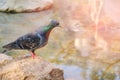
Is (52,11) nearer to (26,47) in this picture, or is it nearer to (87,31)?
(87,31)

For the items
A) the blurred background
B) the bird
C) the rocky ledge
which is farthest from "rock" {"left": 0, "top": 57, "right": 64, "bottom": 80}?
the blurred background

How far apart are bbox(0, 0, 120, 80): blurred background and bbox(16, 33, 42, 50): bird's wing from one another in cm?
117

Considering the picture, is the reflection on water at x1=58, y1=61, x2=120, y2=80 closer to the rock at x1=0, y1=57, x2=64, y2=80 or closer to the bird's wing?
the rock at x1=0, y1=57, x2=64, y2=80

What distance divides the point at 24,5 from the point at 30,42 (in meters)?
5.21

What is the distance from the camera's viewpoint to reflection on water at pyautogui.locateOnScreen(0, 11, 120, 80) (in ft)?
15.0

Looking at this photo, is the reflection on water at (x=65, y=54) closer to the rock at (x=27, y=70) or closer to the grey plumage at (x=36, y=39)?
the rock at (x=27, y=70)

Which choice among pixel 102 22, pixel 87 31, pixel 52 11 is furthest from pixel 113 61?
pixel 52 11

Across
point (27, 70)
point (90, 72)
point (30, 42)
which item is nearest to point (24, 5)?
point (90, 72)

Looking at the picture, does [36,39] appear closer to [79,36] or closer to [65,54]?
[65,54]

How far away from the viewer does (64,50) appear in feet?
18.3

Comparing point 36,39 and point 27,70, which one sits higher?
point 36,39

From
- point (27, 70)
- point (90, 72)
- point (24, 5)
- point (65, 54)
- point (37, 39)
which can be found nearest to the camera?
point (37, 39)

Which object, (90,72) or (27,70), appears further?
(90,72)

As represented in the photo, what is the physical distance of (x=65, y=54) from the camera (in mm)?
5379
